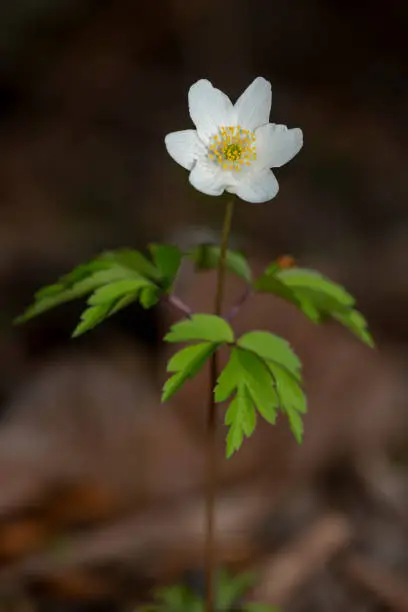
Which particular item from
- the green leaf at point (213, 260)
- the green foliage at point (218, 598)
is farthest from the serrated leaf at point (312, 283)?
the green foliage at point (218, 598)

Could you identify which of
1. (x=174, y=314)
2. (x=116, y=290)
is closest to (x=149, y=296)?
(x=116, y=290)

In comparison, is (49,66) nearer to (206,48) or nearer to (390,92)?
(206,48)

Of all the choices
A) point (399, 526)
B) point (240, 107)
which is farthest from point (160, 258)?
point (399, 526)

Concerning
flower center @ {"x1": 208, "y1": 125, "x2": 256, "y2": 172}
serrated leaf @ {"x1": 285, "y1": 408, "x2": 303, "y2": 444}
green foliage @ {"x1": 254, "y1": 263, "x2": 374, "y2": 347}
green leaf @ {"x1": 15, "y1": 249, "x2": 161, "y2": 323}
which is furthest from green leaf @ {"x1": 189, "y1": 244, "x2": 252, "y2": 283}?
serrated leaf @ {"x1": 285, "y1": 408, "x2": 303, "y2": 444}

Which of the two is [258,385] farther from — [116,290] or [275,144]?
[275,144]

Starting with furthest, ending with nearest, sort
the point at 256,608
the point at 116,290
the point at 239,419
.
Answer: the point at 256,608
the point at 116,290
the point at 239,419

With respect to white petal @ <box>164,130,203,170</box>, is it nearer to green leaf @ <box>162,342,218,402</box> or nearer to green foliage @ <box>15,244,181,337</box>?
green foliage @ <box>15,244,181,337</box>
